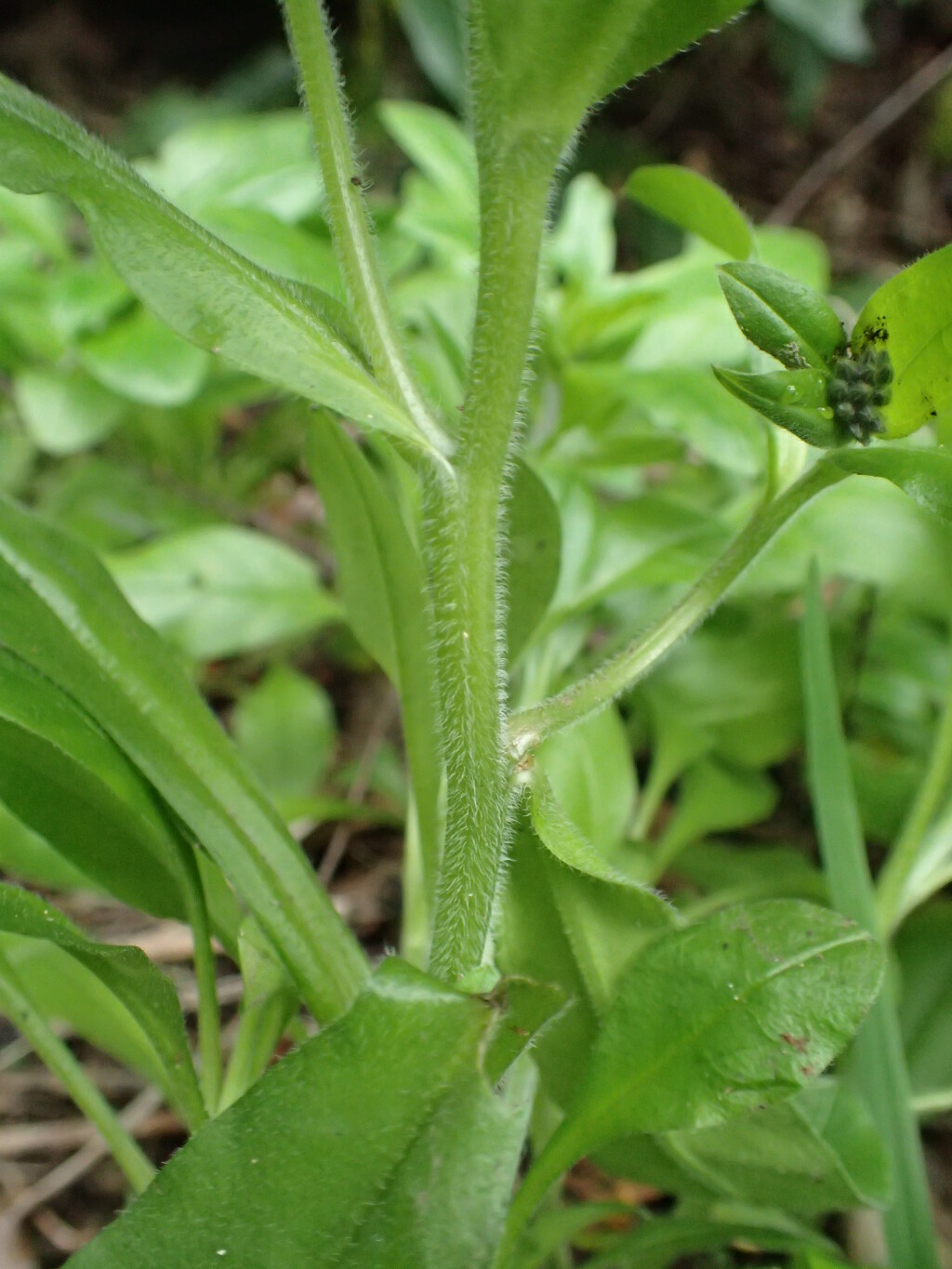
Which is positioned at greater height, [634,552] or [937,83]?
[937,83]

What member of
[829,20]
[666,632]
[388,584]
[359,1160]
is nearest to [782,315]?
[666,632]

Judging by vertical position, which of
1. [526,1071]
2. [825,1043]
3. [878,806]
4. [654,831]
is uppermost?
[825,1043]

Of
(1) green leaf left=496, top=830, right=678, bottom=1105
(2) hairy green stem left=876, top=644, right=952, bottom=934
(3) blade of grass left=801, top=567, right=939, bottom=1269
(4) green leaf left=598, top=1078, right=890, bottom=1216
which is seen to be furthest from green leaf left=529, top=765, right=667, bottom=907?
(2) hairy green stem left=876, top=644, right=952, bottom=934

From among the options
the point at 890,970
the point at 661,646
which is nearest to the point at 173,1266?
the point at 661,646

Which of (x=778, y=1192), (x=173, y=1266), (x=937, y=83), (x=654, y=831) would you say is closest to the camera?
(x=173, y=1266)

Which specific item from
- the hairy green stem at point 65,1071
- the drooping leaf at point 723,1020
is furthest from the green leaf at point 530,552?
the hairy green stem at point 65,1071

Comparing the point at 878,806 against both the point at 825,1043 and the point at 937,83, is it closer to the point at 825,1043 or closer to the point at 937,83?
the point at 825,1043
